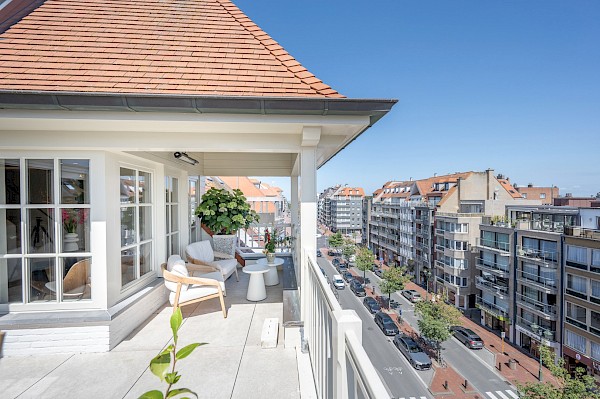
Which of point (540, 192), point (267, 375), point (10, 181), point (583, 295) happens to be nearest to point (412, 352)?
point (583, 295)

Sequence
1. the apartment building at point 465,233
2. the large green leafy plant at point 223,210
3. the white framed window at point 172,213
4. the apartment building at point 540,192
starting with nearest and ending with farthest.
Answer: the white framed window at point 172,213
the large green leafy plant at point 223,210
the apartment building at point 465,233
the apartment building at point 540,192

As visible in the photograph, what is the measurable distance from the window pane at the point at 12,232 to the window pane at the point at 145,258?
1223 millimetres

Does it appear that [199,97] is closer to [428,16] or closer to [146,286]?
[146,286]

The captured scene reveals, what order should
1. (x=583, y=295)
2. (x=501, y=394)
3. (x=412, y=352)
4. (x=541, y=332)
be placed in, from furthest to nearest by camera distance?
1. (x=412, y=352)
2. (x=541, y=332)
3. (x=583, y=295)
4. (x=501, y=394)

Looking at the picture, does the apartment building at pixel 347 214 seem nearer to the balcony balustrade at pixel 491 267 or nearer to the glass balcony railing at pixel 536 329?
the balcony balustrade at pixel 491 267

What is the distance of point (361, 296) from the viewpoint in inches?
1044

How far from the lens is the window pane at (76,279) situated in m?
2.87

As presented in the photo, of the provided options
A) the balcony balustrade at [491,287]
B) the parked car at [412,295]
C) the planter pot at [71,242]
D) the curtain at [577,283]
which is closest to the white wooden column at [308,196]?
the planter pot at [71,242]

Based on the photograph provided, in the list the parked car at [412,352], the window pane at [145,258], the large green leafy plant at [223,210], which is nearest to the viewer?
the window pane at [145,258]

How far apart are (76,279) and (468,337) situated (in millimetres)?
21984

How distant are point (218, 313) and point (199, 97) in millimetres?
2762

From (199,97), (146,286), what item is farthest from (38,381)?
(199,97)

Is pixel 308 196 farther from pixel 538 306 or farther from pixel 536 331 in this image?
pixel 536 331

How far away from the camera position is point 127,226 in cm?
341
